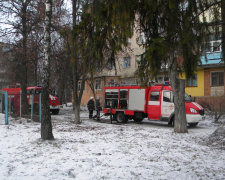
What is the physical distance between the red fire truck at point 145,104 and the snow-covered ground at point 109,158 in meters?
4.19

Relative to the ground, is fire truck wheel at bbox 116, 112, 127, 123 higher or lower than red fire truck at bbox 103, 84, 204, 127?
lower

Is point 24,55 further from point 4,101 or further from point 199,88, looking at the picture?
point 199,88

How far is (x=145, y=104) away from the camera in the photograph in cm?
1529

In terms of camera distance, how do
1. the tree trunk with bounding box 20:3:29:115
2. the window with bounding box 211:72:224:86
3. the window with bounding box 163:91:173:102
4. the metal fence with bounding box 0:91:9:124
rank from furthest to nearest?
the window with bounding box 211:72:224:86 → the tree trunk with bounding box 20:3:29:115 → the window with bounding box 163:91:173:102 → the metal fence with bounding box 0:91:9:124

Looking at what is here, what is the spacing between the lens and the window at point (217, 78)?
2342 centimetres

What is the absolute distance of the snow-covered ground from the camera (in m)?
5.40

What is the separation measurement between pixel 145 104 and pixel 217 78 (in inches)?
457

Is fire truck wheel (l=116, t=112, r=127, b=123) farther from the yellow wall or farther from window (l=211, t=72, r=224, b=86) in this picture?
window (l=211, t=72, r=224, b=86)

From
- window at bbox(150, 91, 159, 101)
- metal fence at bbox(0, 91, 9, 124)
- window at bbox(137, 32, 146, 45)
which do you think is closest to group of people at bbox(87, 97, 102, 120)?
window at bbox(150, 91, 159, 101)

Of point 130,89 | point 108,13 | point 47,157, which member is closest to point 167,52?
point 108,13

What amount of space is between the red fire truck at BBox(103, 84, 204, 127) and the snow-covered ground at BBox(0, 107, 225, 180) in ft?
13.7

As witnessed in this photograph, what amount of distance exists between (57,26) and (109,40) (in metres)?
10.8

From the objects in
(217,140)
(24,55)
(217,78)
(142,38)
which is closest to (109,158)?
(142,38)

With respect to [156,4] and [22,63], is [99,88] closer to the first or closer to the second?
[22,63]
